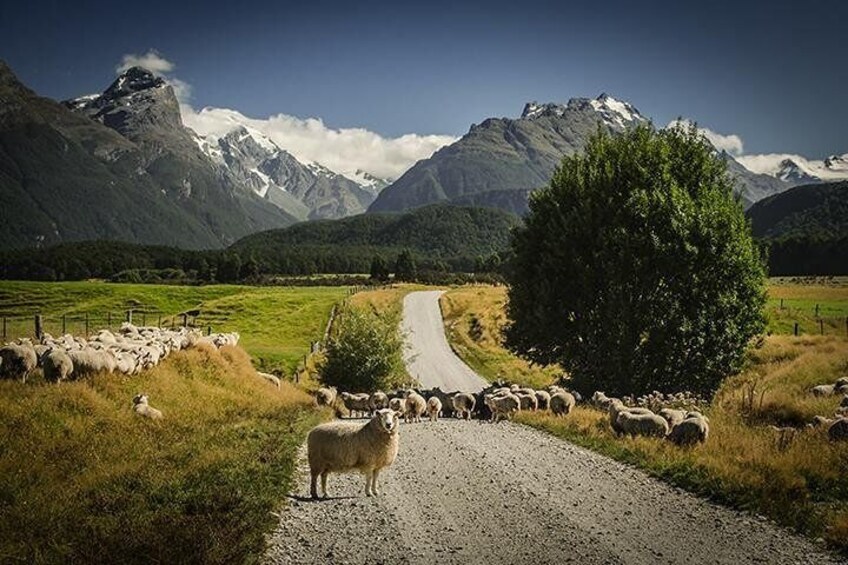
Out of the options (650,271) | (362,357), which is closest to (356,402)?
(362,357)

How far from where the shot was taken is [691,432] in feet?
61.2

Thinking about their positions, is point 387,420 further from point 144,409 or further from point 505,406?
point 505,406

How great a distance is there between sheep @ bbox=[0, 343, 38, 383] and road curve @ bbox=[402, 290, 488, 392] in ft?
121

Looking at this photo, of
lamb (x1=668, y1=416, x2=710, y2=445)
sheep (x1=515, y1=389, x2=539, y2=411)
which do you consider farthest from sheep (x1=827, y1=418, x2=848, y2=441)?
sheep (x1=515, y1=389, x2=539, y2=411)

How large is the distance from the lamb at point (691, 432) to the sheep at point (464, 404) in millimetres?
16283

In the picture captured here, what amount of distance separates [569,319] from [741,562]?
25.4m

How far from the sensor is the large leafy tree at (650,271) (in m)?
30.7

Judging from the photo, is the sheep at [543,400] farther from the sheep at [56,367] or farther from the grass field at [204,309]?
the grass field at [204,309]

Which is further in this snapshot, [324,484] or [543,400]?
[543,400]

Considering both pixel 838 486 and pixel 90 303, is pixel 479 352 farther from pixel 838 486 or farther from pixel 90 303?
pixel 90 303

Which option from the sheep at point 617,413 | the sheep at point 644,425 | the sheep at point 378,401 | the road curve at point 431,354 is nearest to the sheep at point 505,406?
the sheep at point 378,401

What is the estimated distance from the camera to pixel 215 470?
49.6 feet

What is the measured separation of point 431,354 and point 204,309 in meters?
40.8

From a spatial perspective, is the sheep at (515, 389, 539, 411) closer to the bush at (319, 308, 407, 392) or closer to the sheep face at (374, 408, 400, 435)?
the sheep face at (374, 408, 400, 435)
